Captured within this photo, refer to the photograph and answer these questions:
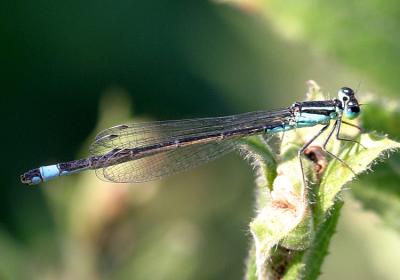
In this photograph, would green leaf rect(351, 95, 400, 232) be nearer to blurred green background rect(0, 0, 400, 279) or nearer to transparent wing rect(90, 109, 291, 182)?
blurred green background rect(0, 0, 400, 279)

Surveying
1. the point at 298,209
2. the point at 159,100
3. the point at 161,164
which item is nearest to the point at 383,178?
the point at 298,209

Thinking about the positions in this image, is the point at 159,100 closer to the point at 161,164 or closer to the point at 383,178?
the point at 161,164

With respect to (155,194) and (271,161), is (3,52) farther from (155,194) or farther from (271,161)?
(271,161)

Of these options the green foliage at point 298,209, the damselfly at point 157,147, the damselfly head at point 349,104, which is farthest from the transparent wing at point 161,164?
the green foliage at point 298,209

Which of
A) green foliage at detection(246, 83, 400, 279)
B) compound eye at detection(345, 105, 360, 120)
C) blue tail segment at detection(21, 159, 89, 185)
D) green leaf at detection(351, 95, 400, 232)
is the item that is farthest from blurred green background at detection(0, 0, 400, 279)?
green foliage at detection(246, 83, 400, 279)

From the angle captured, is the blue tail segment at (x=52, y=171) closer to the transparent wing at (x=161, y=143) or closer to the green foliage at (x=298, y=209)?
the transparent wing at (x=161, y=143)

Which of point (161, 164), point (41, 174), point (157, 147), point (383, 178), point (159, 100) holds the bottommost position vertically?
point (383, 178)
